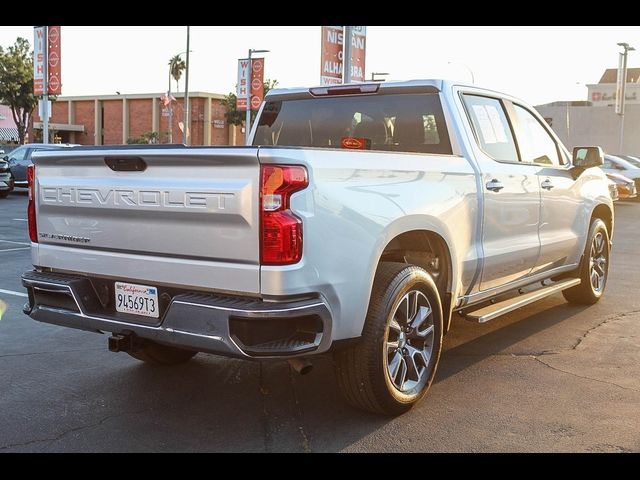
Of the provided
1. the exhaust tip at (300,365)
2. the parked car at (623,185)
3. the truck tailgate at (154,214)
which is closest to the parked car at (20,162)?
the parked car at (623,185)

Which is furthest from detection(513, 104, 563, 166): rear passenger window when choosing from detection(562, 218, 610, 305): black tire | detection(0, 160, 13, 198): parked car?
detection(0, 160, 13, 198): parked car

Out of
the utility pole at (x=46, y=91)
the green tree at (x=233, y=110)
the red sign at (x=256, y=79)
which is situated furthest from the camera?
the green tree at (x=233, y=110)

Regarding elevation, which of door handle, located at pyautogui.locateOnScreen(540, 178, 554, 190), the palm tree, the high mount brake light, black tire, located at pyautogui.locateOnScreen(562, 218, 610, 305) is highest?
the palm tree

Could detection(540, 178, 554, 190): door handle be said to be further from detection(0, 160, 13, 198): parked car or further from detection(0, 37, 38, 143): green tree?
detection(0, 37, 38, 143): green tree

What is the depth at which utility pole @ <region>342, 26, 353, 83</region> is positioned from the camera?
1623cm

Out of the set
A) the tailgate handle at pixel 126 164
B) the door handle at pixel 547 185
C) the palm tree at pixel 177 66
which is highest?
the palm tree at pixel 177 66

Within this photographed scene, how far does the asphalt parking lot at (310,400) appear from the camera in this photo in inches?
158

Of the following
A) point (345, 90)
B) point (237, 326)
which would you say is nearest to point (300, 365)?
point (237, 326)

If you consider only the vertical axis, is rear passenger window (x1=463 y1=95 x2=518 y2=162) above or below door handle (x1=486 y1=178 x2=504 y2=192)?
above

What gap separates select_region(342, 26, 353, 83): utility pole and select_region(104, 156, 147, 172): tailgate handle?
501 inches

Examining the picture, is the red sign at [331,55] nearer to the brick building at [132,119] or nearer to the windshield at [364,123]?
the windshield at [364,123]

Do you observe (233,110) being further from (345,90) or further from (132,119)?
(345,90)

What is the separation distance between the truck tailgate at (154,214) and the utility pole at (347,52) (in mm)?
12449
